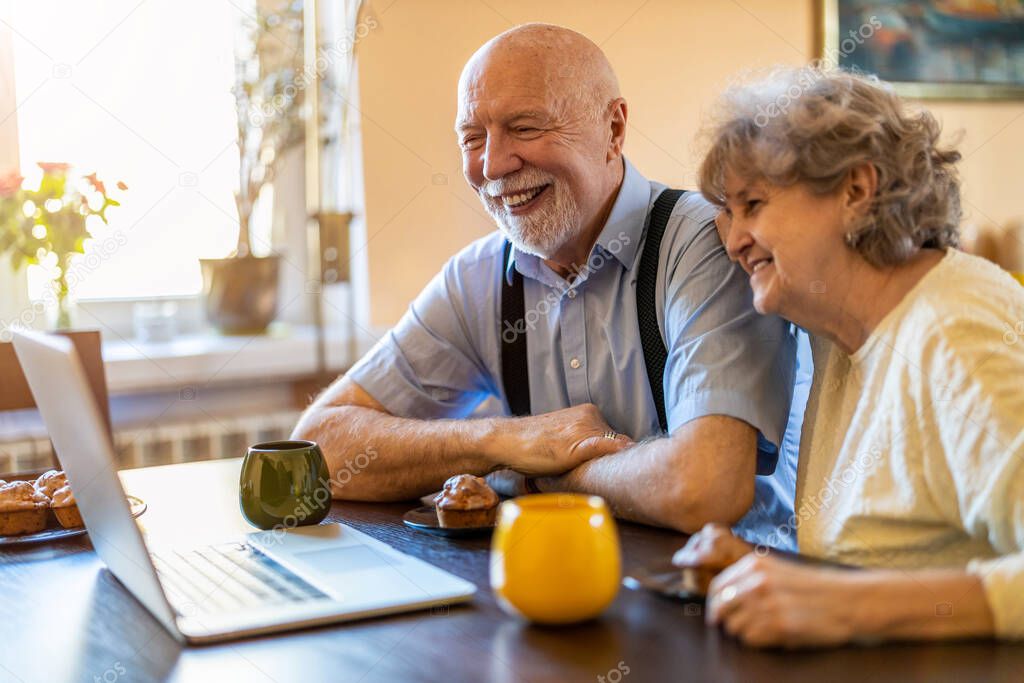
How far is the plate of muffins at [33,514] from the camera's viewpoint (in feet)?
4.25

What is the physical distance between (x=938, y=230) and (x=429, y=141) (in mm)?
1968

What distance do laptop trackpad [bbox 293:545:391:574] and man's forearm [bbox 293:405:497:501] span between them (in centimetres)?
32

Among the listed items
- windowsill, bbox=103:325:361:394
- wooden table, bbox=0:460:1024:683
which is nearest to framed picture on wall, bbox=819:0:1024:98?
windowsill, bbox=103:325:361:394

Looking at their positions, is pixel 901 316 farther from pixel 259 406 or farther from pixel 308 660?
pixel 259 406

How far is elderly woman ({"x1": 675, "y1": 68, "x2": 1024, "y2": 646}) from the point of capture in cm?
101

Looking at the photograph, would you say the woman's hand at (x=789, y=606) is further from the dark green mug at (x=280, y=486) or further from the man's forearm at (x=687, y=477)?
the dark green mug at (x=280, y=486)

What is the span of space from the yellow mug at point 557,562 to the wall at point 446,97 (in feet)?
7.24

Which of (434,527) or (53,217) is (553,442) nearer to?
(434,527)

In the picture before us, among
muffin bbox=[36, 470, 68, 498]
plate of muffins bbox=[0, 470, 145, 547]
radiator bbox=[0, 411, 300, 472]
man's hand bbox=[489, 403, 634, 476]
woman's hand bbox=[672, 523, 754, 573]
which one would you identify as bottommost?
radiator bbox=[0, 411, 300, 472]

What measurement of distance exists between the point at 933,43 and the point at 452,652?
3603mm

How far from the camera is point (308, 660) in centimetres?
84

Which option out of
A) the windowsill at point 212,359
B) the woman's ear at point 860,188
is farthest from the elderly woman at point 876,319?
the windowsill at point 212,359

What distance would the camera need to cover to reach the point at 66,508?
131 centimetres

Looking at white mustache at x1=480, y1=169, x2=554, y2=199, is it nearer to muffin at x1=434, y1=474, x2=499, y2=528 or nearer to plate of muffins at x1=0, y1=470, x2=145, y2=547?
muffin at x1=434, y1=474, x2=499, y2=528
